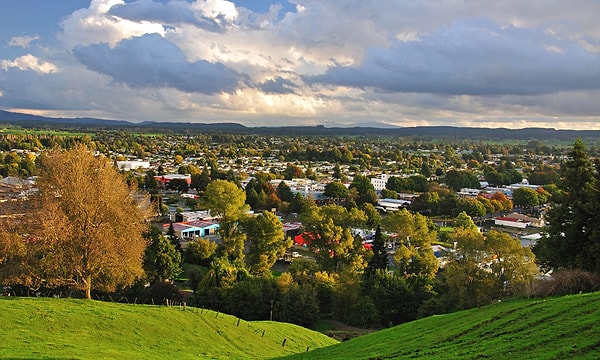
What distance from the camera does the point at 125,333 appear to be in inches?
633

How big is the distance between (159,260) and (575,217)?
82.1 ft

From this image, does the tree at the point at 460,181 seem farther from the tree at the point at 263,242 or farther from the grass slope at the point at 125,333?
the grass slope at the point at 125,333

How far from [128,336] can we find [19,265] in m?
7.35

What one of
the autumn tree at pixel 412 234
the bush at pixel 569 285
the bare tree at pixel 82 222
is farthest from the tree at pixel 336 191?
the bush at pixel 569 285

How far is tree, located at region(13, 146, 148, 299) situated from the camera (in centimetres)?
1972

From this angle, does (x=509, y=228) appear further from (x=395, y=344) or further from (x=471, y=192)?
(x=395, y=344)

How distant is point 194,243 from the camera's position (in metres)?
41.0

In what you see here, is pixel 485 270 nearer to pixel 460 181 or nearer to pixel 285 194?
pixel 285 194

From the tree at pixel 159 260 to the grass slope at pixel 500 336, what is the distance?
63.8 feet

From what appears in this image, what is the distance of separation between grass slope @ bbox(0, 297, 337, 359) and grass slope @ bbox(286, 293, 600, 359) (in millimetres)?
3397

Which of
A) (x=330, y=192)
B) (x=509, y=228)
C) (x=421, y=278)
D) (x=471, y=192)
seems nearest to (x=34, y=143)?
(x=330, y=192)

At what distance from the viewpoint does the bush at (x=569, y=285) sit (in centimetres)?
1652

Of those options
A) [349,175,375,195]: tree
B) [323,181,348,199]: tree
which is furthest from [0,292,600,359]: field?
[349,175,375,195]: tree

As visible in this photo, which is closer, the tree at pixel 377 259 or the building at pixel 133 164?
the tree at pixel 377 259
